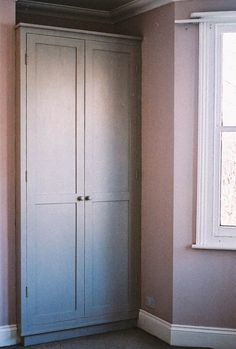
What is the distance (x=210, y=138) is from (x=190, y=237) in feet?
2.34

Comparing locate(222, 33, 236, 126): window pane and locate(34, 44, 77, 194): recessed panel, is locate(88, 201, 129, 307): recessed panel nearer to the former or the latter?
locate(34, 44, 77, 194): recessed panel

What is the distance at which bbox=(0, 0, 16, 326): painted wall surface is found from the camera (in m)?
3.82

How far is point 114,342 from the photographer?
3965 mm

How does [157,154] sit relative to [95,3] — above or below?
below

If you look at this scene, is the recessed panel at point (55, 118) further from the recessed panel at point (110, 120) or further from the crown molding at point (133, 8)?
the crown molding at point (133, 8)

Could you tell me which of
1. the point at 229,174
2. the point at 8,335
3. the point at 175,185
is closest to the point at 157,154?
the point at 175,185

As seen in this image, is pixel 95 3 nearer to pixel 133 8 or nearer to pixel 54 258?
pixel 133 8

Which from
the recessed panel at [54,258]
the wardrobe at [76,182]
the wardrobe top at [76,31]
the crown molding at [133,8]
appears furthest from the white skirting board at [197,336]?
the crown molding at [133,8]

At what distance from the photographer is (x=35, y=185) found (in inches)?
151

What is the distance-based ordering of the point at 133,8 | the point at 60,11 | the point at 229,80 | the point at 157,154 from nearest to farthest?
the point at 229,80, the point at 157,154, the point at 133,8, the point at 60,11

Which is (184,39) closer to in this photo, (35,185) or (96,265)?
(35,185)

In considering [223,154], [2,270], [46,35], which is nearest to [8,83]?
[46,35]

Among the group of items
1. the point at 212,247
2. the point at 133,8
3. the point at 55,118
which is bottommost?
the point at 212,247

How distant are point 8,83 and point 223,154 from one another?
1582mm
